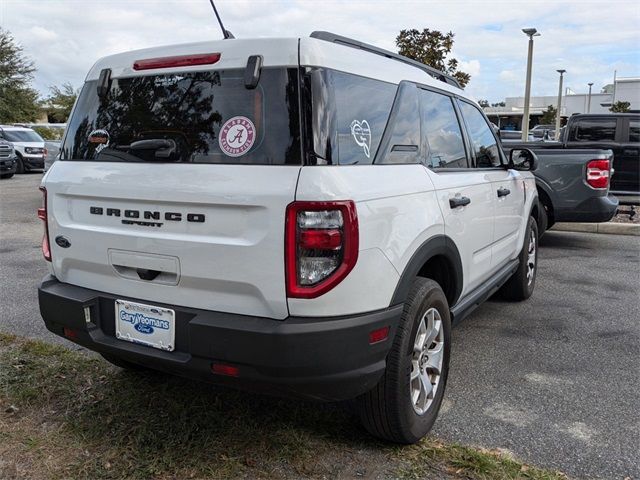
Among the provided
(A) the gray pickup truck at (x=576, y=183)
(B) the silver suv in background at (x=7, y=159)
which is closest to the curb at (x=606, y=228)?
(A) the gray pickup truck at (x=576, y=183)

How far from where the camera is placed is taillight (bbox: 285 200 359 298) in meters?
2.25

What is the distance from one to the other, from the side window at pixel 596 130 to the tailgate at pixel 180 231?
10.5 meters

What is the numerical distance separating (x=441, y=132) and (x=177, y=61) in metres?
1.65

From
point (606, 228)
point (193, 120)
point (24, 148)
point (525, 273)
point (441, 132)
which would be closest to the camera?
point (193, 120)

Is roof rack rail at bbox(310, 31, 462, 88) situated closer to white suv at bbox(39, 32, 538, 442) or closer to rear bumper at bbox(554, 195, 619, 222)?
white suv at bbox(39, 32, 538, 442)

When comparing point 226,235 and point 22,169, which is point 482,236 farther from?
point 22,169

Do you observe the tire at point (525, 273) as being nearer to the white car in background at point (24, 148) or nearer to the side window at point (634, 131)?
the side window at point (634, 131)

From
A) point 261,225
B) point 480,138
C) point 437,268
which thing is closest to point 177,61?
point 261,225

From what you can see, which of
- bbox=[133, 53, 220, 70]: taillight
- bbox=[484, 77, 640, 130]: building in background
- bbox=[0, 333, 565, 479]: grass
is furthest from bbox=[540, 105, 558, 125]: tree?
bbox=[133, 53, 220, 70]: taillight

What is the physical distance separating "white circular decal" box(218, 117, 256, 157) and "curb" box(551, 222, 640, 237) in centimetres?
822

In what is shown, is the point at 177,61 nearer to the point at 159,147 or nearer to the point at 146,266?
the point at 159,147

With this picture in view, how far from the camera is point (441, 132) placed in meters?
3.52

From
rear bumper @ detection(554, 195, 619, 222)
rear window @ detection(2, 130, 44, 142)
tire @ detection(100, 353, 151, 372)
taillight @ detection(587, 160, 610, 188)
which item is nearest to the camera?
tire @ detection(100, 353, 151, 372)

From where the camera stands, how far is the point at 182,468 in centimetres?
264
